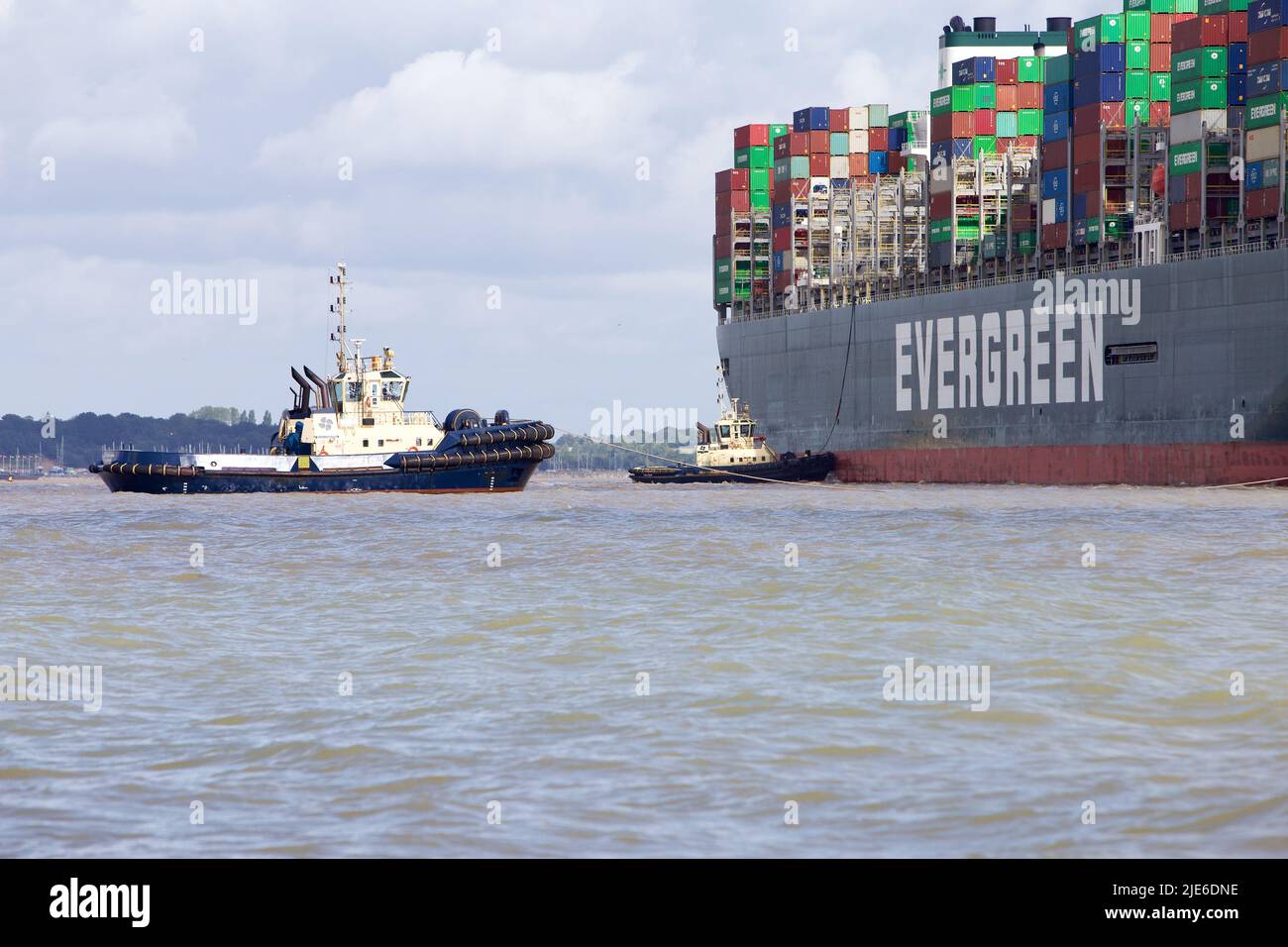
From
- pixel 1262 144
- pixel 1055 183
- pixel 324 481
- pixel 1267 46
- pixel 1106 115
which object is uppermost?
pixel 1267 46

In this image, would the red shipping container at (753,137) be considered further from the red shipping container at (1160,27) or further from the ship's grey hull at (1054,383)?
the red shipping container at (1160,27)

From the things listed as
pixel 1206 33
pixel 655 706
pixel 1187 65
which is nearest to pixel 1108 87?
pixel 1187 65

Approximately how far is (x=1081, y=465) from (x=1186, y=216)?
9592 millimetres

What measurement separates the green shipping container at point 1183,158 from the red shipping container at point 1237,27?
3.71m

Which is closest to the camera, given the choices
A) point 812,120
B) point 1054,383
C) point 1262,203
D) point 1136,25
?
point 1262,203

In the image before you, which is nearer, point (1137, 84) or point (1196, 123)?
point (1196, 123)

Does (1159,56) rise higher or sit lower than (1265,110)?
higher

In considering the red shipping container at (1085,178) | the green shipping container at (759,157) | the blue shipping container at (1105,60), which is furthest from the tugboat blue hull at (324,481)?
the green shipping container at (759,157)

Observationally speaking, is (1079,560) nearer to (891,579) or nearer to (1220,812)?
(891,579)

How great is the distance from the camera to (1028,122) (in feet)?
215

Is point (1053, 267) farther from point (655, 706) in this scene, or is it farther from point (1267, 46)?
point (655, 706)

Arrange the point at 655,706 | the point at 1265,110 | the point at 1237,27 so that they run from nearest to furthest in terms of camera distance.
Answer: the point at 655,706 < the point at 1265,110 < the point at 1237,27

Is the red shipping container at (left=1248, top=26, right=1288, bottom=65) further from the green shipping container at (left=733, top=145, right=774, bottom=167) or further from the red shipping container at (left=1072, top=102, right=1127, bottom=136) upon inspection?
the green shipping container at (left=733, top=145, right=774, bottom=167)
